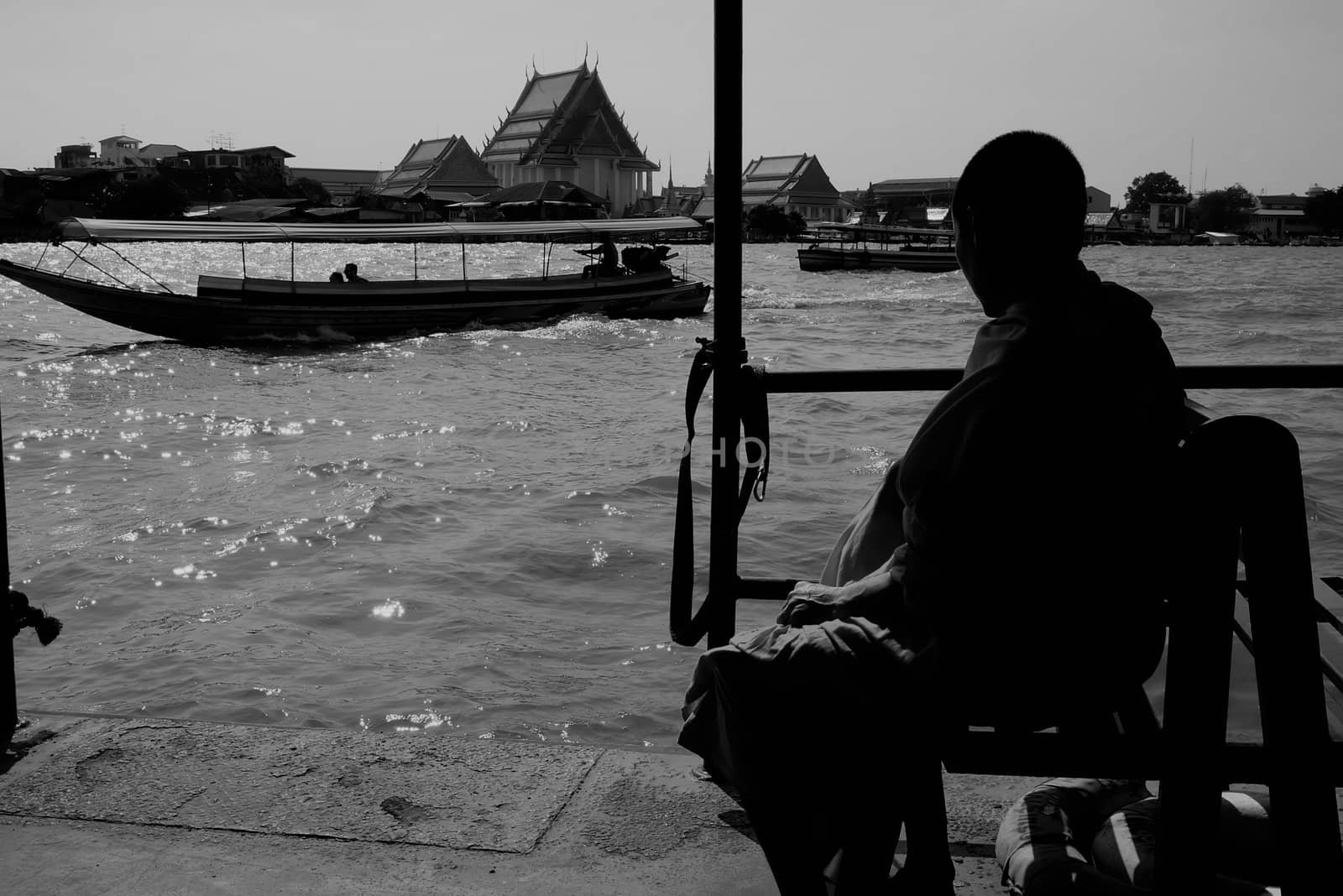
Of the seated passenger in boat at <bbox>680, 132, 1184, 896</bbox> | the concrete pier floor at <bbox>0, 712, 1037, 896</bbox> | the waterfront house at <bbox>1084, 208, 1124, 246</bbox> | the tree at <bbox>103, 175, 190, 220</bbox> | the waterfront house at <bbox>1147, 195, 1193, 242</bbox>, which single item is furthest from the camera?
the waterfront house at <bbox>1147, 195, 1193, 242</bbox>

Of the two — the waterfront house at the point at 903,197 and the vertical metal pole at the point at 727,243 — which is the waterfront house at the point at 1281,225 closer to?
the waterfront house at the point at 903,197

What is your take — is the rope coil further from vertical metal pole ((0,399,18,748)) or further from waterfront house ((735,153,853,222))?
waterfront house ((735,153,853,222))

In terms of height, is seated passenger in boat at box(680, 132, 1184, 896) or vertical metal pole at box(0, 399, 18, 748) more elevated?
seated passenger in boat at box(680, 132, 1184, 896)

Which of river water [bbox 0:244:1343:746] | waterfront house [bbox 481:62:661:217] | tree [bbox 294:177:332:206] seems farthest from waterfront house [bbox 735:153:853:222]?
river water [bbox 0:244:1343:746]

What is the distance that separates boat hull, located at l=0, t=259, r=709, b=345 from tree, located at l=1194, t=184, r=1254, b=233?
88550 millimetres

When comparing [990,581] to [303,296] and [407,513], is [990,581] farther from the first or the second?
[303,296]

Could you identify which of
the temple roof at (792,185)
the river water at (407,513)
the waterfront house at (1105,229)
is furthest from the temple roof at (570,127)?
the river water at (407,513)

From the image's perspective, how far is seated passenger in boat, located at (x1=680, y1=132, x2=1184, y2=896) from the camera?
4.03 ft

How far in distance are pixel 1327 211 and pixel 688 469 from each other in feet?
325

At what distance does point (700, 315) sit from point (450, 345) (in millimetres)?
6613

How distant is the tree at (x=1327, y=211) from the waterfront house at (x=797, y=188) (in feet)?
112

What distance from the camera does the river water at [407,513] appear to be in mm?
4645

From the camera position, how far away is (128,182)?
6381cm

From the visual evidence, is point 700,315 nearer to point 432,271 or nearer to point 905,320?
point 905,320
